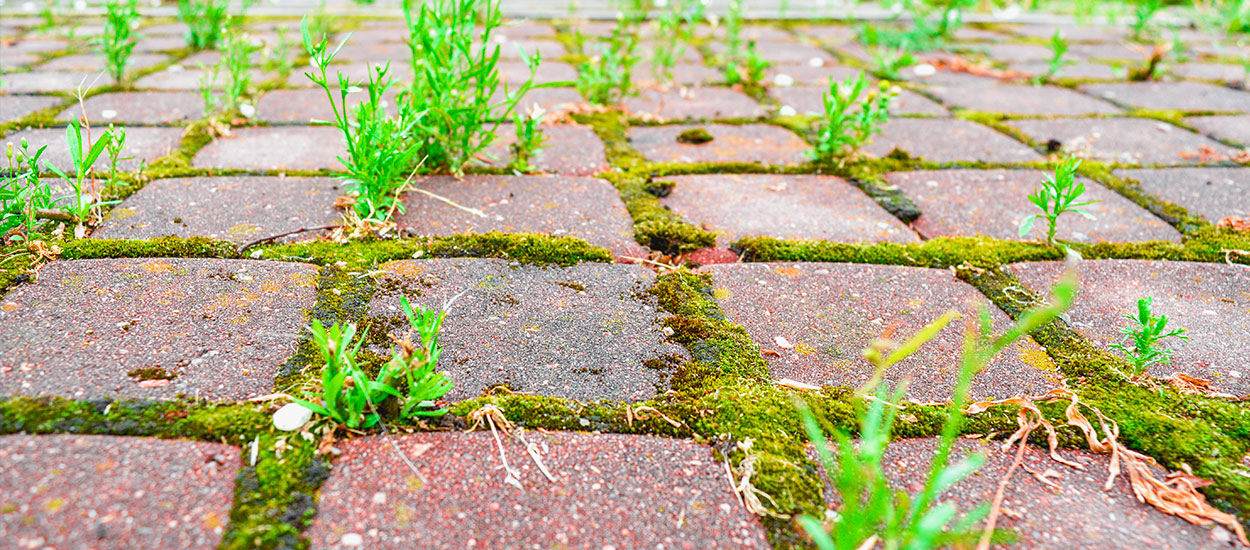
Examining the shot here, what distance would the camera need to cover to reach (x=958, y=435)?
1.12 meters

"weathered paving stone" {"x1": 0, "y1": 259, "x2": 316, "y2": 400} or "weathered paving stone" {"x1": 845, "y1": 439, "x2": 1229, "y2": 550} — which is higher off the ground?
"weathered paving stone" {"x1": 0, "y1": 259, "x2": 316, "y2": 400}

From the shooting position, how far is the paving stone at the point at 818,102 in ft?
9.80

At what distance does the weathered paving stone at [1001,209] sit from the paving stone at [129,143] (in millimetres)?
2036

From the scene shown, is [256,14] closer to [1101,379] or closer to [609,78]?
[609,78]

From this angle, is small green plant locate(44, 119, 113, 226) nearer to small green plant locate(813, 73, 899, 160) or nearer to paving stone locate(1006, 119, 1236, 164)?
small green plant locate(813, 73, 899, 160)

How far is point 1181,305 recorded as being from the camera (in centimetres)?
153

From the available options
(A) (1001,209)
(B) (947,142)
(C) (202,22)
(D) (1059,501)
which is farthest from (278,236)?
(C) (202,22)

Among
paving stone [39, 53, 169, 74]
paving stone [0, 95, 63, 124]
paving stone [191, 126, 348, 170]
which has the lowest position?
paving stone [191, 126, 348, 170]

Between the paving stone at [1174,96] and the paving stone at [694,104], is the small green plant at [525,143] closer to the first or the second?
the paving stone at [694,104]

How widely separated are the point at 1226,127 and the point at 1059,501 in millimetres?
2618

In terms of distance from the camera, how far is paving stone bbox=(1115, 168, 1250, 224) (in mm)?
2051

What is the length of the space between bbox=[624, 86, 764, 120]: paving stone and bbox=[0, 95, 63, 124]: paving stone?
6.41 ft

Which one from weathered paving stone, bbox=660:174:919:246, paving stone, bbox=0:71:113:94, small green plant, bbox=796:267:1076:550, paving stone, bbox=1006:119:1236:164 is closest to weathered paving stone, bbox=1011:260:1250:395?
weathered paving stone, bbox=660:174:919:246

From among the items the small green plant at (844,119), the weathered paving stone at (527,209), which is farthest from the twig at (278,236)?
the small green plant at (844,119)
